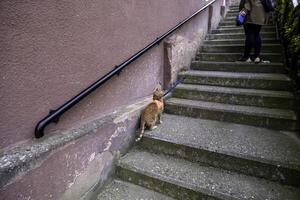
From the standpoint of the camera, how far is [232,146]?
2158mm

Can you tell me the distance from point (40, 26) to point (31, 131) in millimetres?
692

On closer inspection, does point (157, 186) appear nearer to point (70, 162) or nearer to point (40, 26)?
point (70, 162)

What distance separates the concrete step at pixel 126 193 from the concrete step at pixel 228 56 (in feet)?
9.34

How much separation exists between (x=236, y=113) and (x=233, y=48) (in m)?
1.95

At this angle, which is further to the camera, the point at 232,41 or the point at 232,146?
the point at 232,41

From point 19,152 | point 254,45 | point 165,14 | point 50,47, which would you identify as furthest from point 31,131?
point 254,45

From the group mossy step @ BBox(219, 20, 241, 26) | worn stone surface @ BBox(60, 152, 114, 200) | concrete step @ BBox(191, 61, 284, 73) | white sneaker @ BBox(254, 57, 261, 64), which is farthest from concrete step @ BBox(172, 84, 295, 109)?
mossy step @ BBox(219, 20, 241, 26)

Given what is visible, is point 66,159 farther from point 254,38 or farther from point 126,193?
point 254,38

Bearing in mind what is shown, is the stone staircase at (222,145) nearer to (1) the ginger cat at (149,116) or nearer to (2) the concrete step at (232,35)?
(1) the ginger cat at (149,116)

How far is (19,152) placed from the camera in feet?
4.43

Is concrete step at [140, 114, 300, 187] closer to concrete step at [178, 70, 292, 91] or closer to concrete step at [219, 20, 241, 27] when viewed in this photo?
concrete step at [178, 70, 292, 91]

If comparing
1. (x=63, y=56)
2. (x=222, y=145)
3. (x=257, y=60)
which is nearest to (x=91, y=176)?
(x=63, y=56)

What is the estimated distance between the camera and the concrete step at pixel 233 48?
12.3 feet

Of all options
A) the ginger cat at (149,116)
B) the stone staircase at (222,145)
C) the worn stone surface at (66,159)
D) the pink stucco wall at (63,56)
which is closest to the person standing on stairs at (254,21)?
the stone staircase at (222,145)
